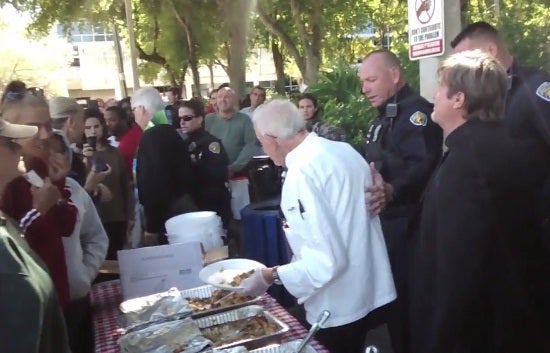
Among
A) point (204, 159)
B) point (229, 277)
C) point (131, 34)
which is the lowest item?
point (229, 277)

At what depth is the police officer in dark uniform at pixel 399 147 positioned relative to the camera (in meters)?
3.03

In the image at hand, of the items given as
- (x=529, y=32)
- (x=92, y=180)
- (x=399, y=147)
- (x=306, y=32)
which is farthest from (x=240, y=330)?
(x=306, y=32)

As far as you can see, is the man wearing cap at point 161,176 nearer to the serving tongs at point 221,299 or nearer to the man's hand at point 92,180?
the man's hand at point 92,180

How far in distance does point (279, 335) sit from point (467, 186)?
0.88 metres

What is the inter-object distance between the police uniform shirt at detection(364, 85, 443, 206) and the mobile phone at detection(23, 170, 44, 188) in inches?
67.8

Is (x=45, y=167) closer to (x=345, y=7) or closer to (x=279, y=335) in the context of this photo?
(x=279, y=335)

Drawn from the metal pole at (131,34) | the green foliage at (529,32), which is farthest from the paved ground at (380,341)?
the metal pole at (131,34)

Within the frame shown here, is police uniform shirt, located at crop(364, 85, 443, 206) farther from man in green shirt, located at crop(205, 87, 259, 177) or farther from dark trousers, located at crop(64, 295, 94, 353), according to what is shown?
man in green shirt, located at crop(205, 87, 259, 177)

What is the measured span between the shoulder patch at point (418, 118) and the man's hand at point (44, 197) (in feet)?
6.08

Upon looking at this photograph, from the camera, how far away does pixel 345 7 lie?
1630 cm

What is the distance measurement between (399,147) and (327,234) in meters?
1.13

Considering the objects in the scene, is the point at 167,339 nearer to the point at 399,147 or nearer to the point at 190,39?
the point at 399,147

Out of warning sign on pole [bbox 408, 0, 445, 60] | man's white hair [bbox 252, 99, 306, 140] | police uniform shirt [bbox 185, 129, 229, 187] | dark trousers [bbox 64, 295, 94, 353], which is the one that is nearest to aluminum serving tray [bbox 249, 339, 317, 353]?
man's white hair [bbox 252, 99, 306, 140]

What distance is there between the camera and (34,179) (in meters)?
2.11
